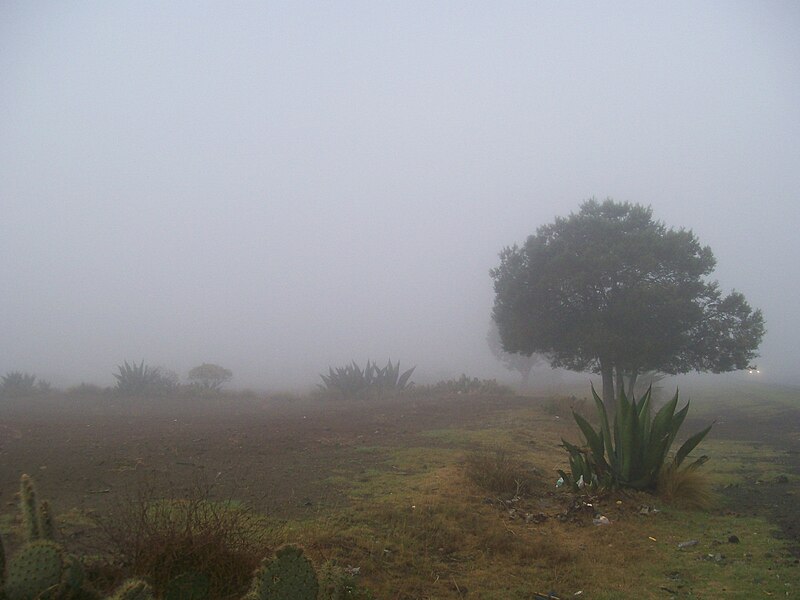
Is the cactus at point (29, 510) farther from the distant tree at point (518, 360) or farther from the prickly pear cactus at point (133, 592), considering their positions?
the distant tree at point (518, 360)

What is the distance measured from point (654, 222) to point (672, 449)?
943cm

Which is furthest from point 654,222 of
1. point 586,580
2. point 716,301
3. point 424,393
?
point 586,580

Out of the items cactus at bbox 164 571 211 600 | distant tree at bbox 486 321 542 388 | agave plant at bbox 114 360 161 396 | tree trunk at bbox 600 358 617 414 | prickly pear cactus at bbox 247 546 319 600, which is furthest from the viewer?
distant tree at bbox 486 321 542 388

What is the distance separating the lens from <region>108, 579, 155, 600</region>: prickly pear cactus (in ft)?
8.09

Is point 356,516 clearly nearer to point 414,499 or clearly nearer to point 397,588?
point 414,499

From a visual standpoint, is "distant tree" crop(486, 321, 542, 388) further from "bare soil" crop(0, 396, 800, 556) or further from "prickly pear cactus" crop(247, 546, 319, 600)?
"prickly pear cactus" crop(247, 546, 319, 600)

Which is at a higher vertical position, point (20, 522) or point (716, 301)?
point (716, 301)

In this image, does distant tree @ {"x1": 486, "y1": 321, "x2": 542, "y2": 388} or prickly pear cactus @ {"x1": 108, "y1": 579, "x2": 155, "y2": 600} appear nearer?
prickly pear cactus @ {"x1": 108, "y1": 579, "x2": 155, "y2": 600}

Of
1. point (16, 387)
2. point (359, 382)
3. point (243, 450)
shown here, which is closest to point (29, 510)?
point (243, 450)


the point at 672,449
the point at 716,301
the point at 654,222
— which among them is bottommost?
the point at 672,449

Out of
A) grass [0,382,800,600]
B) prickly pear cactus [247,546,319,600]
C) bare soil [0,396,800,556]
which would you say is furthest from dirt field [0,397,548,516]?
prickly pear cactus [247,546,319,600]

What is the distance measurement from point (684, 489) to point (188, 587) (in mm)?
6102

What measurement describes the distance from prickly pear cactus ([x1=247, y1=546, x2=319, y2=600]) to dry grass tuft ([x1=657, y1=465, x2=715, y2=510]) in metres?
5.24

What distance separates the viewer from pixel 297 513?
5445 mm
